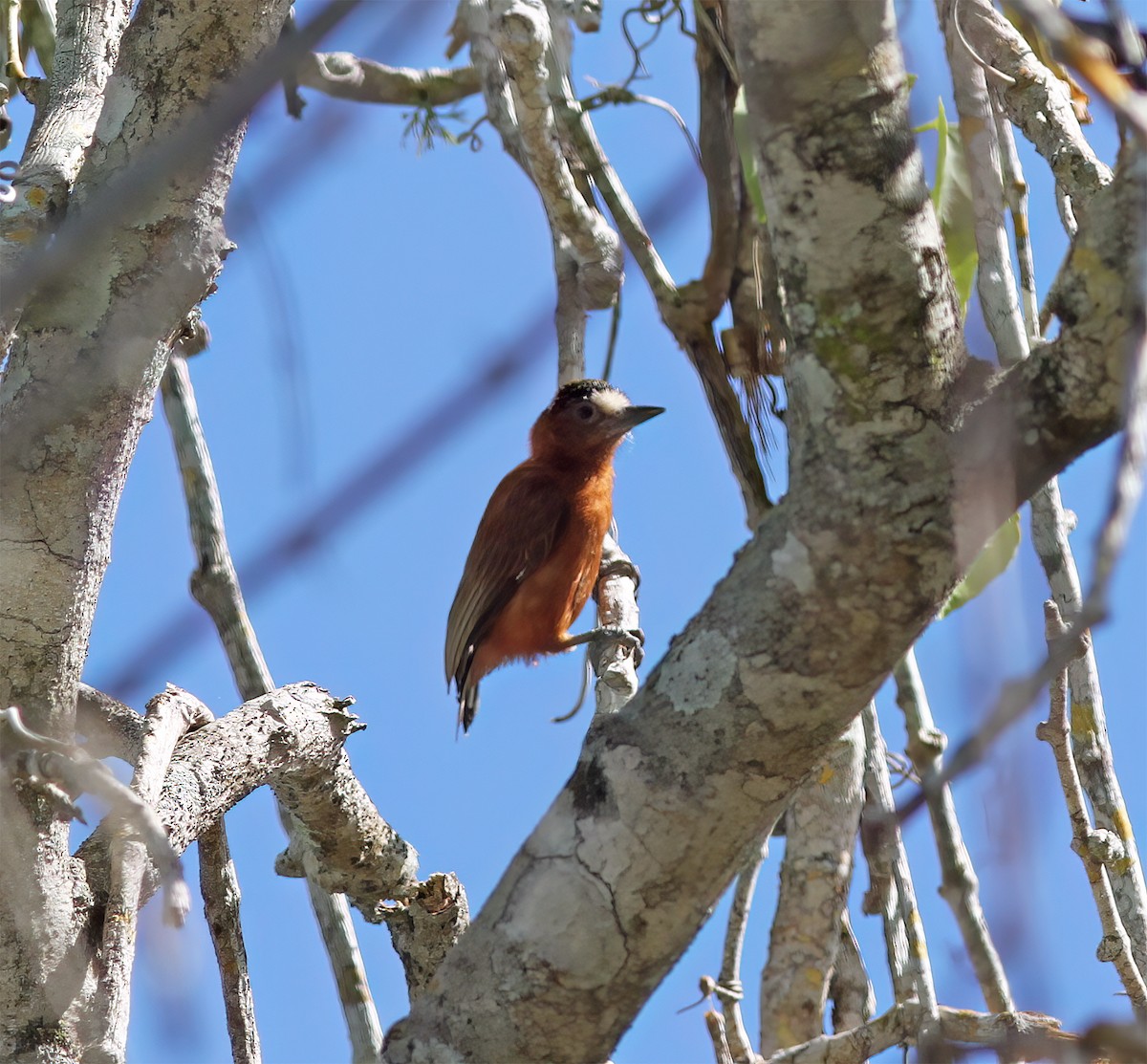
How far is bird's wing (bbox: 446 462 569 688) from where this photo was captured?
511 centimetres

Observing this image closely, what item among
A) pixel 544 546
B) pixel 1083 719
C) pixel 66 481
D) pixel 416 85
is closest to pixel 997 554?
pixel 1083 719

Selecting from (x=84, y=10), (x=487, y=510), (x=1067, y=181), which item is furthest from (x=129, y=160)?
(x=487, y=510)

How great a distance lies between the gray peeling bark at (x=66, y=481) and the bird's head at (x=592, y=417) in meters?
2.77

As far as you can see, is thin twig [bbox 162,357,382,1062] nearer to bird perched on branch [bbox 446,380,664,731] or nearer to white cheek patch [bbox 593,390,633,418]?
bird perched on branch [bbox 446,380,664,731]

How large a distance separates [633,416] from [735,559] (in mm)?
3463

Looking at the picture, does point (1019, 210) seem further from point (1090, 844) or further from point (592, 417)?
point (592, 417)

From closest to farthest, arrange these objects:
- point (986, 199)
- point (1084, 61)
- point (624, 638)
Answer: point (1084, 61) < point (986, 199) < point (624, 638)

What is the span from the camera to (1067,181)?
292 cm

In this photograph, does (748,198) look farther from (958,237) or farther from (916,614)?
(916,614)

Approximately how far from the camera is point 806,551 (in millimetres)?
1727

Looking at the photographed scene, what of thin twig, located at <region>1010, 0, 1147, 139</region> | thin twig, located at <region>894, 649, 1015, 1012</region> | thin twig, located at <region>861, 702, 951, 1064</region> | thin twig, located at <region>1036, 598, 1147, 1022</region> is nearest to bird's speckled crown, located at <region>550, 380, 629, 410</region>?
thin twig, located at <region>861, 702, 951, 1064</region>

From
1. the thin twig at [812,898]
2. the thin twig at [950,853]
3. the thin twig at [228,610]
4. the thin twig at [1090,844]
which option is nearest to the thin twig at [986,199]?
the thin twig at [1090,844]

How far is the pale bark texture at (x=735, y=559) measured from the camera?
1654mm

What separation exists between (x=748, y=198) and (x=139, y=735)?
1770mm
